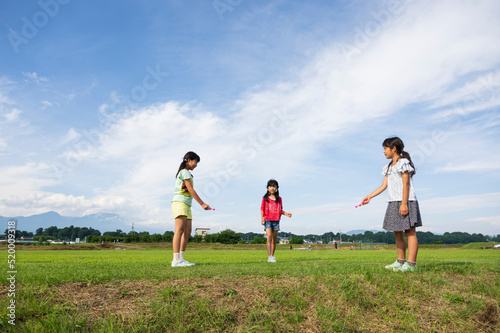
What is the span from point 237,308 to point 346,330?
1.40 meters

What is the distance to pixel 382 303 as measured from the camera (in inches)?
179

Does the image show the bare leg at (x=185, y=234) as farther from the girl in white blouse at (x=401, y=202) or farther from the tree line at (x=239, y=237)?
the tree line at (x=239, y=237)

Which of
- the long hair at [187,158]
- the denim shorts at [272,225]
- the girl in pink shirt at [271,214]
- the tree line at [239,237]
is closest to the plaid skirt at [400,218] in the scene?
the girl in pink shirt at [271,214]

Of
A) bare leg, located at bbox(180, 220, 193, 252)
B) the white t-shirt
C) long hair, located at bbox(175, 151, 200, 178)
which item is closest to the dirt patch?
the white t-shirt

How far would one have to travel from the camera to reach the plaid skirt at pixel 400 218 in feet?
19.2

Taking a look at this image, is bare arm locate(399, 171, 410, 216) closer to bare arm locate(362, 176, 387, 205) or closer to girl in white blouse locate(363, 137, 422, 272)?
girl in white blouse locate(363, 137, 422, 272)

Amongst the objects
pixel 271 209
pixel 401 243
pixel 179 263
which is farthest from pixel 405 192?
pixel 179 263

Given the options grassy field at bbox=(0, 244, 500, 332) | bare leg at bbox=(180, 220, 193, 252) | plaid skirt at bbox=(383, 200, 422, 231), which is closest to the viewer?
grassy field at bbox=(0, 244, 500, 332)

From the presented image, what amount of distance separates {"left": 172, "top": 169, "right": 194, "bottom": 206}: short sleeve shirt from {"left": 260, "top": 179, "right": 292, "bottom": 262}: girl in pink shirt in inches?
87.9

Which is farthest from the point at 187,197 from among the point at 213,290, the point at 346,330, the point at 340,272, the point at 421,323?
the point at 421,323

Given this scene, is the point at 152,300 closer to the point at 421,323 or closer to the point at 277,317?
the point at 277,317

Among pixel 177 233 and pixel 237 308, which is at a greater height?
pixel 177 233

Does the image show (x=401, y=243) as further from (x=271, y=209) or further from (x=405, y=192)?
(x=271, y=209)

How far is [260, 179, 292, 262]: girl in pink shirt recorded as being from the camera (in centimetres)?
870
